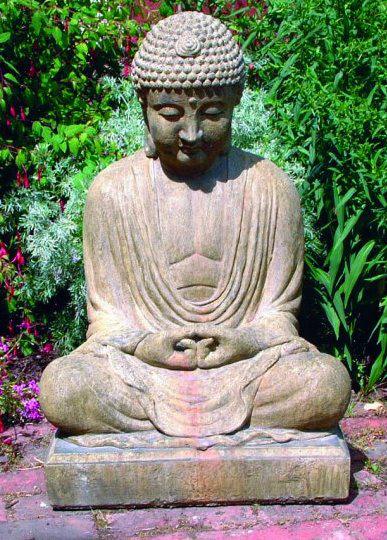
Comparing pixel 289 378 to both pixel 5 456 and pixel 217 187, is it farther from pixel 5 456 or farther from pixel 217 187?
pixel 5 456

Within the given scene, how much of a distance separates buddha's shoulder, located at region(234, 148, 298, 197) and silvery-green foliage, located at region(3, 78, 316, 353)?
0.98 m

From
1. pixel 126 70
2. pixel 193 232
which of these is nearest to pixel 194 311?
pixel 193 232

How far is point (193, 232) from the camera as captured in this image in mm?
3920

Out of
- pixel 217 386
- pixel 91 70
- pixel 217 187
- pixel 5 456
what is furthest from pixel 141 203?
pixel 91 70

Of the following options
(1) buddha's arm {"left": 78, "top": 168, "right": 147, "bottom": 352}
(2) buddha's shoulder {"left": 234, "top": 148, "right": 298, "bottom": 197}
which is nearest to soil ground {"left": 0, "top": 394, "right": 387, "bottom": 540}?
(1) buddha's arm {"left": 78, "top": 168, "right": 147, "bottom": 352}

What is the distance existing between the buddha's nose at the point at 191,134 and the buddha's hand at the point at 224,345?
74 centimetres

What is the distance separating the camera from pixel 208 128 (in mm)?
3730

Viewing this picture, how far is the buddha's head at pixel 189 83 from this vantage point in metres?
3.59

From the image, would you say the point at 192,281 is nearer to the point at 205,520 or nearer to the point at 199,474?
the point at 199,474

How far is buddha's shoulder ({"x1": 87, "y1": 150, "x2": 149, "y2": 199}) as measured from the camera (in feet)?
13.1

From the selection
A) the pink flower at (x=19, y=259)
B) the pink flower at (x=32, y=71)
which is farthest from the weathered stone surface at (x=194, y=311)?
the pink flower at (x=32, y=71)

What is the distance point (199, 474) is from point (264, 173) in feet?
4.17

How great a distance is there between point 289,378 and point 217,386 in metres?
0.29

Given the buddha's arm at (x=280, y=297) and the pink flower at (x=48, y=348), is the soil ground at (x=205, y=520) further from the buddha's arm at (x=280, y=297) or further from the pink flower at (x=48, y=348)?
the pink flower at (x=48, y=348)
